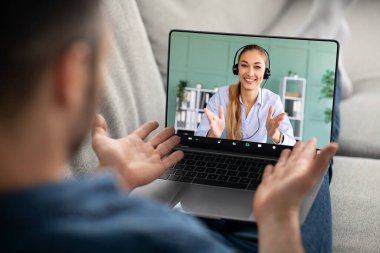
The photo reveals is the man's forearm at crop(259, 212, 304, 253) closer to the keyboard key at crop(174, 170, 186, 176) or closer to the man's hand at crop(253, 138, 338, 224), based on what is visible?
the man's hand at crop(253, 138, 338, 224)

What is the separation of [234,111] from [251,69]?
0.32 ft

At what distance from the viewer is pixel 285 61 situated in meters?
1.41

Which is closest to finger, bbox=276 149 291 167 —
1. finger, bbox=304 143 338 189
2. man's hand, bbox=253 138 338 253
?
man's hand, bbox=253 138 338 253

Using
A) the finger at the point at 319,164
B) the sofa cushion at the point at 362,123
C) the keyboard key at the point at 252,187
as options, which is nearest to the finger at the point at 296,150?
the finger at the point at 319,164

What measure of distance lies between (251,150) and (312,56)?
9.5 inches

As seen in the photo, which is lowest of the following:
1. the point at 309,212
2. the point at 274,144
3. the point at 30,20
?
the point at 309,212

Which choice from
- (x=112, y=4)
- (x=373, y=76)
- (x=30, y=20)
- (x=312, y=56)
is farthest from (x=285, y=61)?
(x=30, y=20)

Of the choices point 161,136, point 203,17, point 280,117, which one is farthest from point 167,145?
→ point 203,17

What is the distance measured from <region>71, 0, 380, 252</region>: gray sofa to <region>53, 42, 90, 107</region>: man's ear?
82cm

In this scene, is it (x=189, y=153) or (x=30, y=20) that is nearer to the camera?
(x=30, y=20)

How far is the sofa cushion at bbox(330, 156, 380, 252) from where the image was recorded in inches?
55.6

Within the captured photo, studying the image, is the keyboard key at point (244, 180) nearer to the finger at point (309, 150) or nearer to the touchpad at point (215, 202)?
the touchpad at point (215, 202)

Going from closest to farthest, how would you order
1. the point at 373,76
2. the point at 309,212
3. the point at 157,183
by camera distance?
the point at 309,212, the point at 157,183, the point at 373,76

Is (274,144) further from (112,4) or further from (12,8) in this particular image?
(12,8)
